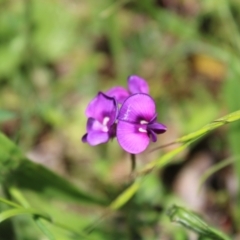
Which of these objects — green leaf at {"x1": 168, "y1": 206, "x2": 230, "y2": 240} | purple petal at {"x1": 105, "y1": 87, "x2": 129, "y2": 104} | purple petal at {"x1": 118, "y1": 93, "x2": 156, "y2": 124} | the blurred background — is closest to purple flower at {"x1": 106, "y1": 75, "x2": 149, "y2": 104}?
purple petal at {"x1": 105, "y1": 87, "x2": 129, "y2": 104}

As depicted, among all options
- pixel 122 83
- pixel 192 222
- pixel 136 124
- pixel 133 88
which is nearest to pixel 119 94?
pixel 133 88

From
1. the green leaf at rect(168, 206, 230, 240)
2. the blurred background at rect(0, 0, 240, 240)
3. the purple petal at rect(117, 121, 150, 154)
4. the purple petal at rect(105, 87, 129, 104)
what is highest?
the blurred background at rect(0, 0, 240, 240)

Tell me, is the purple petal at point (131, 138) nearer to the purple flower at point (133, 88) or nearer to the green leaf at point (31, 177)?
the purple flower at point (133, 88)

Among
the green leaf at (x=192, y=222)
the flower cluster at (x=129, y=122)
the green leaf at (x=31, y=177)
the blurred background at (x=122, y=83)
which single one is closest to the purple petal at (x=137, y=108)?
the flower cluster at (x=129, y=122)

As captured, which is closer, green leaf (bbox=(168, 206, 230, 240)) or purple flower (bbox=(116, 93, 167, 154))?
purple flower (bbox=(116, 93, 167, 154))

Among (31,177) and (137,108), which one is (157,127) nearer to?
(137,108)

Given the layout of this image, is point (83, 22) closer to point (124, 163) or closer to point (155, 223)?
point (124, 163)

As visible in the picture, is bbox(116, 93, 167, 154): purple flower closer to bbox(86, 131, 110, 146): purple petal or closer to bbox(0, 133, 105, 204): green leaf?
bbox(86, 131, 110, 146): purple petal
